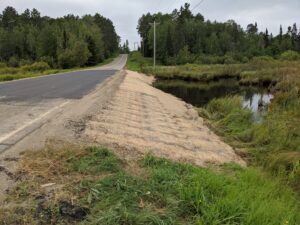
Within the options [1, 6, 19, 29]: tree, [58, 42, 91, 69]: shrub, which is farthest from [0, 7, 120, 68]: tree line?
[1, 6, 19, 29]: tree

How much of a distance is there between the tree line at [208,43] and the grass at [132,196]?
90.6 m

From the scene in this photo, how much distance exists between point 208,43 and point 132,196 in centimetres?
10876

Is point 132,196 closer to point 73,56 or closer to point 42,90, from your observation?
point 42,90

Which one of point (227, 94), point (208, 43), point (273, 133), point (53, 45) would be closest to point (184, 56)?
point (208, 43)

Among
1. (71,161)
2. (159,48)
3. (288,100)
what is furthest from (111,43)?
(71,161)

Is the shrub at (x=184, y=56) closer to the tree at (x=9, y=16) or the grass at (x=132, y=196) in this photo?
the tree at (x=9, y=16)

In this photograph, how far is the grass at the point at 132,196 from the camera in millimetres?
4598

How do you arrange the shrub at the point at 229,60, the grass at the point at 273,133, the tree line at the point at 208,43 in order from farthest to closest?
the tree line at the point at 208,43, the shrub at the point at 229,60, the grass at the point at 273,133

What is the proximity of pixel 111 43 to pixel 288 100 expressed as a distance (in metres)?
135

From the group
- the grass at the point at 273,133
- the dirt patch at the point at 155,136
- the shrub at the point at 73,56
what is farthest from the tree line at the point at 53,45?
the dirt patch at the point at 155,136

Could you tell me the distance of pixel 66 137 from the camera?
8.16 m

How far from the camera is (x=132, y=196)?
5.06 m

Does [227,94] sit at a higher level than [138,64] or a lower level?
lower

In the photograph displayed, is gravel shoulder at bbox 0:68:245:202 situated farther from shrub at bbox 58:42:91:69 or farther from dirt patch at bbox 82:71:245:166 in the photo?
shrub at bbox 58:42:91:69
